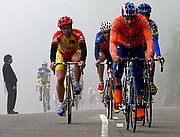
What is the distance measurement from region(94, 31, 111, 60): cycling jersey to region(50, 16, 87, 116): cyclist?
4.21ft

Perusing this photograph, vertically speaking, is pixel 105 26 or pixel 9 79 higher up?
pixel 105 26

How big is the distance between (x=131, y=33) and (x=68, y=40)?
6.78 feet

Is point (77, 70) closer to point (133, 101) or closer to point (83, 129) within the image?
point (83, 129)

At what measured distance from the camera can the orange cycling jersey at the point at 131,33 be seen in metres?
10.5

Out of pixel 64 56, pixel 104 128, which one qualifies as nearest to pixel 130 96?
pixel 104 128

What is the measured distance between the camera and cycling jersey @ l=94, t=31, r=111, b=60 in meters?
14.0

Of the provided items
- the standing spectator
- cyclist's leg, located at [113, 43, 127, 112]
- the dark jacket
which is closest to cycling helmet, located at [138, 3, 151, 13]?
cyclist's leg, located at [113, 43, 127, 112]

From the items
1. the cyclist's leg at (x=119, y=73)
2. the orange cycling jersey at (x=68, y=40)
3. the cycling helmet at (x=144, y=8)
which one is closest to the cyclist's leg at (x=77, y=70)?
the orange cycling jersey at (x=68, y=40)

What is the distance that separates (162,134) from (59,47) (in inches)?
153

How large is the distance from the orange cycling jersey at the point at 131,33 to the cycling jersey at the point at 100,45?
10.1ft

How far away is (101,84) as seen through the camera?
15180 millimetres

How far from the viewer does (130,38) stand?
10789mm

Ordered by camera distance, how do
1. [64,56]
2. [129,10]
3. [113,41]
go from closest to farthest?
1. [129,10]
2. [113,41]
3. [64,56]

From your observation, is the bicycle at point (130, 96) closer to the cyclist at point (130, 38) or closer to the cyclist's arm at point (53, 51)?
the cyclist at point (130, 38)
